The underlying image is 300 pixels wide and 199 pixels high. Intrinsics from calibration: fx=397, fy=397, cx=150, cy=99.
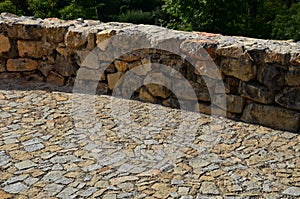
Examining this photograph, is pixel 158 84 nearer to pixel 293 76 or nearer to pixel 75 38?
pixel 75 38

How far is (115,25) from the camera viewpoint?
419 centimetres

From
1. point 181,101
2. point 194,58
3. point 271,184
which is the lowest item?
point 271,184

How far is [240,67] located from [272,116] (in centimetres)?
49

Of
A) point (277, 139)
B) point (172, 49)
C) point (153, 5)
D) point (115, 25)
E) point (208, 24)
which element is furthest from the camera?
point (153, 5)

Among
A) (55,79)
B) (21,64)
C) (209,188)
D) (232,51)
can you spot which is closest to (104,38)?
(55,79)

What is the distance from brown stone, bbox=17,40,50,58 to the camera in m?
4.40

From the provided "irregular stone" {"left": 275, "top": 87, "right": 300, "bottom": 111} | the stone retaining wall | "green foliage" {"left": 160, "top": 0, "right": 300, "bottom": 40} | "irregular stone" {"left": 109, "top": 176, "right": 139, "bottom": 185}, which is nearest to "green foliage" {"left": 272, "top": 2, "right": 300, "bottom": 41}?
"green foliage" {"left": 160, "top": 0, "right": 300, "bottom": 40}

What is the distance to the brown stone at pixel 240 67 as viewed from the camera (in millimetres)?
3289

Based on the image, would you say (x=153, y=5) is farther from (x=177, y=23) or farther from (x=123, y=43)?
(x=123, y=43)

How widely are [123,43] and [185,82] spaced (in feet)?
2.39

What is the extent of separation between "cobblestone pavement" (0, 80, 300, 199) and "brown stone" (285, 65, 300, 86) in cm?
42

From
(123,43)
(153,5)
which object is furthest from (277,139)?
(153,5)

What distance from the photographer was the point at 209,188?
247cm

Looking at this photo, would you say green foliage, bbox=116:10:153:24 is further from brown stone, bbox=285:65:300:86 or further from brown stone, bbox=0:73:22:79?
brown stone, bbox=285:65:300:86
